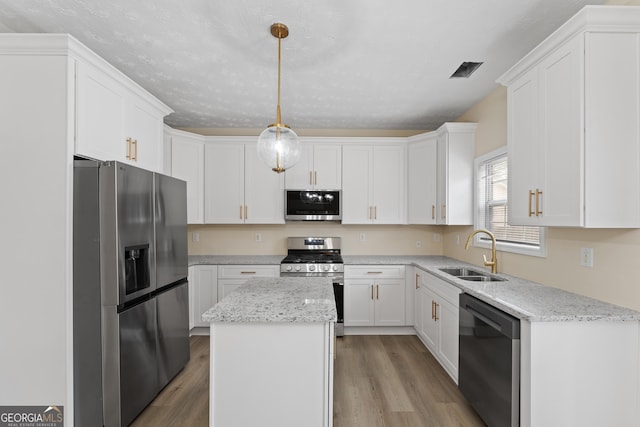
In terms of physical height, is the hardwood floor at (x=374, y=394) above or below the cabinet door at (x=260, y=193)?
below

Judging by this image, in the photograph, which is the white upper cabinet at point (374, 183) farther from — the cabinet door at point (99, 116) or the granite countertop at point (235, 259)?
the cabinet door at point (99, 116)

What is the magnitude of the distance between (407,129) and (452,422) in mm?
3404

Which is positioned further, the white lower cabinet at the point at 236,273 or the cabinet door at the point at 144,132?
the white lower cabinet at the point at 236,273

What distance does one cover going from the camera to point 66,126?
1813mm

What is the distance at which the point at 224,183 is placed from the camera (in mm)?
3963

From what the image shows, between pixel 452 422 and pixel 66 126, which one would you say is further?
pixel 452 422

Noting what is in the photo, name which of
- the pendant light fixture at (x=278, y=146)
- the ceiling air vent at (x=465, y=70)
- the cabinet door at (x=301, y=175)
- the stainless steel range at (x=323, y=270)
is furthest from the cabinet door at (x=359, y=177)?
the pendant light fixture at (x=278, y=146)

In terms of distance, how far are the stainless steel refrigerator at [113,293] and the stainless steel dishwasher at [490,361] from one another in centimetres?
232

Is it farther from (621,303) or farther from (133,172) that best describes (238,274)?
(621,303)

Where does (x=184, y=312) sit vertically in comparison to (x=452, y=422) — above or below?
above

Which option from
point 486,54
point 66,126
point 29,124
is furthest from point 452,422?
point 29,124

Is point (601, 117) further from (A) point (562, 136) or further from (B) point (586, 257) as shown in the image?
(B) point (586, 257)

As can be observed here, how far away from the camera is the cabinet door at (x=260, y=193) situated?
3.97 metres

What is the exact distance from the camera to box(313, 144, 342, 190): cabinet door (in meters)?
3.99
